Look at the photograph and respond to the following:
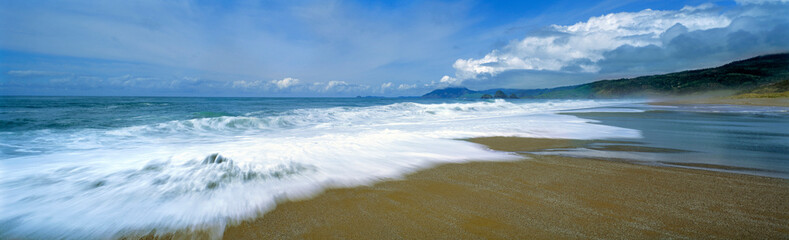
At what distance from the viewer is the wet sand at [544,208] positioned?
2.21 m

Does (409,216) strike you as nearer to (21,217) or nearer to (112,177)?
(21,217)

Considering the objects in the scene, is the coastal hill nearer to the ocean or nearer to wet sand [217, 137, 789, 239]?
the ocean

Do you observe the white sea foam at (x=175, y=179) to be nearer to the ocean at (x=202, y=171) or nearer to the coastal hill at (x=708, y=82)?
the ocean at (x=202, y=171)

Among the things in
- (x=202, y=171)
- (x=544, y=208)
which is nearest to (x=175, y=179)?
(x=202, y=171)

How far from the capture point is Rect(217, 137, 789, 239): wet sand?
221 centimetres

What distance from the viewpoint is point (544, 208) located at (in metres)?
2.61

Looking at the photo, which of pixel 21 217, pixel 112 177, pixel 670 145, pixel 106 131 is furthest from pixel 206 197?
pixel 106 131

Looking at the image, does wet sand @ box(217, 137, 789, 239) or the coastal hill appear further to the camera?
the coastal hill

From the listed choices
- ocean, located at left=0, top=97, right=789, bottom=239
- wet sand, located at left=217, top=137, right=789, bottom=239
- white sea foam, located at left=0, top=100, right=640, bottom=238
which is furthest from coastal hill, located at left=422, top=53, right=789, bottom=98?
white sea foam, located at left=0, top=100, right=640, bottom=238

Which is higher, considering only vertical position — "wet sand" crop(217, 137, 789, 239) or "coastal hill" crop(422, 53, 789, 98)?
"coastal hill" crop(422, 53, 789, 98)

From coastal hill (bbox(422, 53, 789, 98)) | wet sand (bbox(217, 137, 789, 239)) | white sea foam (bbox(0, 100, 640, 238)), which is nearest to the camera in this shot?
wet sand (bbox(217, 137, 789, 239))

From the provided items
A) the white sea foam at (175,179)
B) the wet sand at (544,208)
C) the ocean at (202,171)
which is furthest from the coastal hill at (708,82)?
the white sea foam at (175,179)

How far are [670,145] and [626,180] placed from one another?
3518 millimetres

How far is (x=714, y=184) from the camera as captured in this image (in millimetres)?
3203
